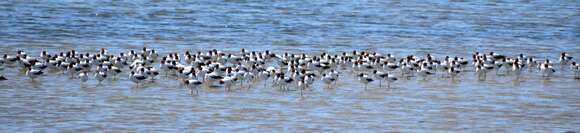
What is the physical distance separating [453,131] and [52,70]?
33.9 feet

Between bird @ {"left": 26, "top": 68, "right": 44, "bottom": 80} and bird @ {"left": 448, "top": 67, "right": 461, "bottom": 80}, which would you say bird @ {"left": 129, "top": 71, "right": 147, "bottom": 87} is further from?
bird @ {"left": 448, "top": 67, "right": 461, "bottom": 80}

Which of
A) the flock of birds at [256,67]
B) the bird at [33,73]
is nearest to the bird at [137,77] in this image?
the flock of birds at [256,67]

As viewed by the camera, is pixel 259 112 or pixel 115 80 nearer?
pixel 259 112

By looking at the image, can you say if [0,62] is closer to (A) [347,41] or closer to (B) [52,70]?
(B) [52,70]

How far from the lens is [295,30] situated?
42000mm

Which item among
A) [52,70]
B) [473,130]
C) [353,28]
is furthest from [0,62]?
[353,28]

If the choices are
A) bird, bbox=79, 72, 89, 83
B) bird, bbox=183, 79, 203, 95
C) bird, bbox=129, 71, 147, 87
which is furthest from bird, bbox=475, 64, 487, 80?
bird, bbox=79, 72, 89, 83

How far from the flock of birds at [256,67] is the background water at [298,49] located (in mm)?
370

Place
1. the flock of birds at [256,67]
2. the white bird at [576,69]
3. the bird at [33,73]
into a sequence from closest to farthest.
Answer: the flock of birds at [256,67]
the bird at [33,73]
the white bird at [576,69]

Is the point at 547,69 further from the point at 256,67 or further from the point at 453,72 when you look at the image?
the point at 256,67

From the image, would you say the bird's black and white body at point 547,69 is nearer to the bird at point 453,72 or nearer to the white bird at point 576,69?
the white bird at point 576,69

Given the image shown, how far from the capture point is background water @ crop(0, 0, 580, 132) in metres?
24.3

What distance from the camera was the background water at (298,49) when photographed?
2430 centimetres

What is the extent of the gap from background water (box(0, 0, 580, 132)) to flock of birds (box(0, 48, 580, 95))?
370 millimetres
